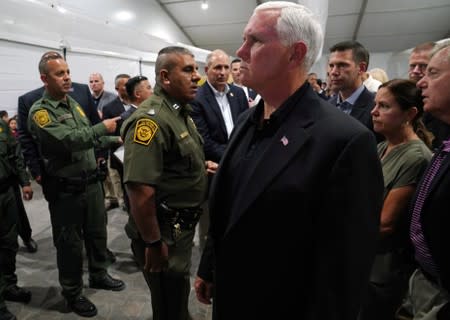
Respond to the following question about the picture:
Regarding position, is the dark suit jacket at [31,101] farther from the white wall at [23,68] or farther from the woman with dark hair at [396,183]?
the woman with dark hair at [396,183]

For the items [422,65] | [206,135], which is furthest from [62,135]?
[422,65]

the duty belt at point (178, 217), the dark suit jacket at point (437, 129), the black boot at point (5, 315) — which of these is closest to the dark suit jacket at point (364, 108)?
the dark suit jacket at point (437, 129)

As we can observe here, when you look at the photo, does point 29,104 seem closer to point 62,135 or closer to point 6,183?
point 6,183

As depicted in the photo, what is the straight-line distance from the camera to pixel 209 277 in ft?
4.30

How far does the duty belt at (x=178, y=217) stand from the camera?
5.28 ft

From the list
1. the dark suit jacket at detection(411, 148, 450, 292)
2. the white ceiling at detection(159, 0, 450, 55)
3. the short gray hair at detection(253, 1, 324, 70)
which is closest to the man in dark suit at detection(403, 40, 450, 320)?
the dark suit jacket at detection(411, 148, 450, 292)

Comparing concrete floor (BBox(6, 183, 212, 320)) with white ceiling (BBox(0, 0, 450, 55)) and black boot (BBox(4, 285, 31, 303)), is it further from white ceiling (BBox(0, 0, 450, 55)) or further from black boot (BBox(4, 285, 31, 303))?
white ceiling (BBox(0, 0, 450, 55))

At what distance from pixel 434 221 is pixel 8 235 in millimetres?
2704

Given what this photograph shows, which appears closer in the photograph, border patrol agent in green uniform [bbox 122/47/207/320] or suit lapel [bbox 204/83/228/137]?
border patrol agent in green uniform [bbox 122/47/207/320]

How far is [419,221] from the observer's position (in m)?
1.22

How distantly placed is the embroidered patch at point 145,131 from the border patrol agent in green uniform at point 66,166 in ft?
2.62

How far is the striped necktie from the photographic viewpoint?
3.89 ft

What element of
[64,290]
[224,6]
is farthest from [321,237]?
[224,6]

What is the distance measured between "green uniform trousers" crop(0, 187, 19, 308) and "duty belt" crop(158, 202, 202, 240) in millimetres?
1453
